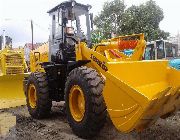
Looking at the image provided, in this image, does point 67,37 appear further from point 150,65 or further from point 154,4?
point 154,4

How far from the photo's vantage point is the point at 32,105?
782 centimetres

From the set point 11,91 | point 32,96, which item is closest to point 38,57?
point 32,96

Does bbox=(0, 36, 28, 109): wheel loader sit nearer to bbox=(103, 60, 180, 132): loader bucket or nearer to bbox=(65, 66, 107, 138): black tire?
bbox=(65, 66, 107, 138): black tire

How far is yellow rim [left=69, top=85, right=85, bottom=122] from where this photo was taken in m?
5.75

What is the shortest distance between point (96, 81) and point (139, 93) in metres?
1.09

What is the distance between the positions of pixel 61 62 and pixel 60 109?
1.90m

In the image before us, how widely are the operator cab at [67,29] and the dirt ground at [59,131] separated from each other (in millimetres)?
1478

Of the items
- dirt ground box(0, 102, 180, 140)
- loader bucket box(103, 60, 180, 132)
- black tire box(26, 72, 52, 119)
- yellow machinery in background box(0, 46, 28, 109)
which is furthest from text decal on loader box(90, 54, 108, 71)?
yellow machinery in background box(0, 46, 28, 109)

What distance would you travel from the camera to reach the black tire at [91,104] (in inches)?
204

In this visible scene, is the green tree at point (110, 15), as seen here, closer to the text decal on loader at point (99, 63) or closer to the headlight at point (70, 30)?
the headlight at point (70, 30)

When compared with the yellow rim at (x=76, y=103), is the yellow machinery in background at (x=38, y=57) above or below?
above

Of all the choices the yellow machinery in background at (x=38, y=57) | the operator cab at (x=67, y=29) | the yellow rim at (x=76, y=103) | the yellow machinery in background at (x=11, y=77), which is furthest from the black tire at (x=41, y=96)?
the yellow machinery in background at (x=11, y=77)

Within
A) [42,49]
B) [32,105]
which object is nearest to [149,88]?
[32,105]

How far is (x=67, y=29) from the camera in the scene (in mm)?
7191
